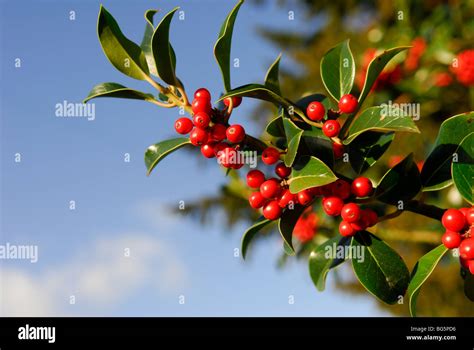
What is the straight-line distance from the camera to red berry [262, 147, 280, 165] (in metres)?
1.05

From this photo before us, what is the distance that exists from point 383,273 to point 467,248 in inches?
7.7

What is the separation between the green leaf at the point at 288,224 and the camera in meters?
1.12

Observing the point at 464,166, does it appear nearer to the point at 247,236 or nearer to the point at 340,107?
the point at 340,107

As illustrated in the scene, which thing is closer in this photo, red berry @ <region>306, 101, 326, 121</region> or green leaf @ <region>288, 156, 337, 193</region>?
green leaf @ <region>288, 156, 337, 193</region>

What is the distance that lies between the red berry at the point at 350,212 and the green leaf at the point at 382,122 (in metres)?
0.13

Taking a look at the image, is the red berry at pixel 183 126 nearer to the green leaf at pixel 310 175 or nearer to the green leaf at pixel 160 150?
the green leaf at pixel 160 150

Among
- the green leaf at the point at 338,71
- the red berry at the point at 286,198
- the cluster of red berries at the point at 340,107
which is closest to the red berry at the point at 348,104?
the cluster of red berries at the point at 340,107

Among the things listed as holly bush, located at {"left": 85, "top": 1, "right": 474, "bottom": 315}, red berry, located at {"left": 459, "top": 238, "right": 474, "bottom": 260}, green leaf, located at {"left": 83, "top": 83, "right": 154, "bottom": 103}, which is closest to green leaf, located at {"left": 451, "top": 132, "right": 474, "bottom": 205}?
holly bush, located at {"left": 85, "top": 1, "right": 474, "bottom": 315}

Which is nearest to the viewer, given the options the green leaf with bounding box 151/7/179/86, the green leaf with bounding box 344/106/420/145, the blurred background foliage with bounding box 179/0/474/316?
the green leaf with bounding box 344/106/420/145

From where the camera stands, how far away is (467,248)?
103 centimetres

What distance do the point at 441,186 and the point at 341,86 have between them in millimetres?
323

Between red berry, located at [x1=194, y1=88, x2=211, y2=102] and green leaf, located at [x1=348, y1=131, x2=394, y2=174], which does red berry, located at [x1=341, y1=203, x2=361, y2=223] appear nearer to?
green leaf, located at [x1=348, y1=131, x2=394, y2=174]

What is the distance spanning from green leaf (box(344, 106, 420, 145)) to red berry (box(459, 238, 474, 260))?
27 cm

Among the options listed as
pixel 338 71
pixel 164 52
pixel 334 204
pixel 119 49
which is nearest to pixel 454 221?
pixel 334 204
